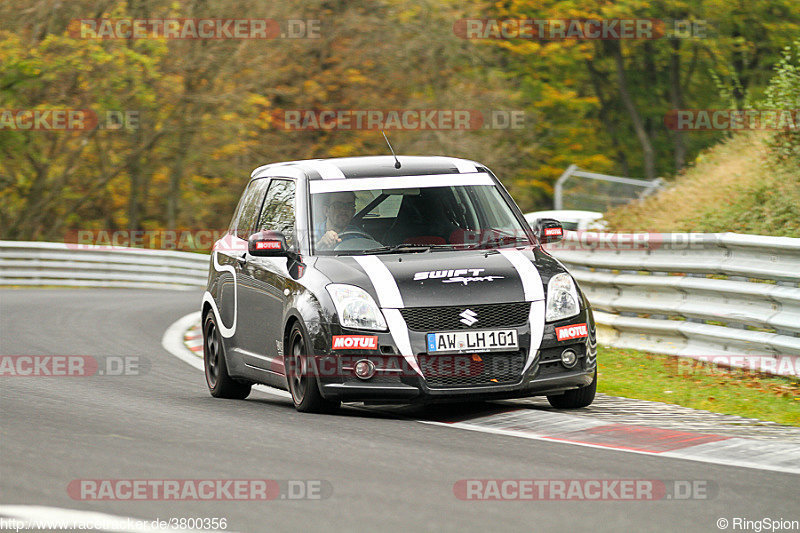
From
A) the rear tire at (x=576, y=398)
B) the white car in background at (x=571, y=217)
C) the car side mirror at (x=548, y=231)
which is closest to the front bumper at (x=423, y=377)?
the rear tire at (x=576, y=398)

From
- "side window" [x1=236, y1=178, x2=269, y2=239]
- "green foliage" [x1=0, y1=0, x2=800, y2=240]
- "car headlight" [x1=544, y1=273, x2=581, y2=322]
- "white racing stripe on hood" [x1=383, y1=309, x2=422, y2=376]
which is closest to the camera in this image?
"white racing stripe on hood" [x1=383, y1=309, x2=422, y2=376]

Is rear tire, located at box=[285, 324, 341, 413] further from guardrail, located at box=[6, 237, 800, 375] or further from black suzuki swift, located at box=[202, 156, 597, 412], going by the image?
guardrail, located at box=[6, 237, 800, 375]

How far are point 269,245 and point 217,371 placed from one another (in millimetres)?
1986

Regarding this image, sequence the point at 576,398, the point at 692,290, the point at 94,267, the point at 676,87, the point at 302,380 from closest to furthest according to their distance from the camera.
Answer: the point at 302,380 → the point at 576,398 → the point at 692,290 → the point at 94,267 → the point at 676,87

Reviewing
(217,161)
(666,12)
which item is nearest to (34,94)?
(217,161)

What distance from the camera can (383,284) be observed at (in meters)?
8.46

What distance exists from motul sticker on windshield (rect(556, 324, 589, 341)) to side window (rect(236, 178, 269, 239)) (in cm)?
299

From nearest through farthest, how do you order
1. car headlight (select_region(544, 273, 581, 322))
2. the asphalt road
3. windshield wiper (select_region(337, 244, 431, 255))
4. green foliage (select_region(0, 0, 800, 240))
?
the asphalt road
car headlight (select_region(544, 273, 581, 322))
windshield wiper (select_region(337, 244, 431, 255))
green foliage (select_region(0, 0, 800, 240))

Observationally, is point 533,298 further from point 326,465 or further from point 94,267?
point 94,267

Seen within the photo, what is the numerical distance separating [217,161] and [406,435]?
29934 millimetres

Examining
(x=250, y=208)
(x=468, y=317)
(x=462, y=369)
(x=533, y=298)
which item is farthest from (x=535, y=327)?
(x=250, y=208)

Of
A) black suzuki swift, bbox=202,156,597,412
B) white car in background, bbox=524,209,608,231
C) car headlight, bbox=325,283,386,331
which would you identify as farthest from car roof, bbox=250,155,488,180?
white car in background, bbox=524,209,608,231

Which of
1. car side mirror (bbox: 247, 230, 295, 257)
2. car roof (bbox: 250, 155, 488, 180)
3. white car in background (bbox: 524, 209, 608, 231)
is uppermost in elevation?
car roof (bbox: 250, 155, 488, 180)

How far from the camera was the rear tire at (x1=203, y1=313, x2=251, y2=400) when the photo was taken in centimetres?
1061
